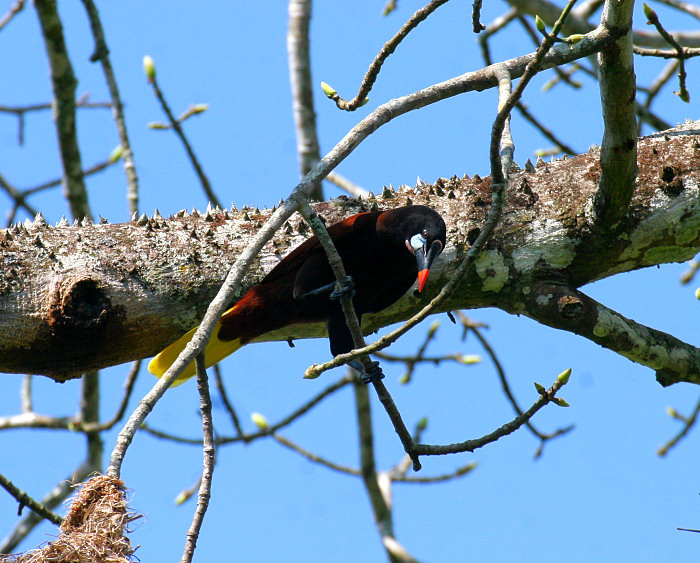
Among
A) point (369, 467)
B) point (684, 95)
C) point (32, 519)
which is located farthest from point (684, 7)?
point (32, 519)

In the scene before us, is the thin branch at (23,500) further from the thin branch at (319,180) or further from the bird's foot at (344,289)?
the bird's foot at (344,289)

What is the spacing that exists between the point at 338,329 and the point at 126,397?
154 cm

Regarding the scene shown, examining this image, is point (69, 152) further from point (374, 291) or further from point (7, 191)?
point (374, 291)

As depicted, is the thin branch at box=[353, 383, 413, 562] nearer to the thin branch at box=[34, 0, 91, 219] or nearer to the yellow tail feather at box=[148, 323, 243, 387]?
the yellow tail feather at box=[148, 323, 243, 387]

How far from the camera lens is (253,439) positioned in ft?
15.3

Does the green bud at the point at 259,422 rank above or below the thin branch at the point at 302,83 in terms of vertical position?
below

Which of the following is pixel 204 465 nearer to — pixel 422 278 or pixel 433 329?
pixel 422 278

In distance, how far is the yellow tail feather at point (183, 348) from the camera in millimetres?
3258

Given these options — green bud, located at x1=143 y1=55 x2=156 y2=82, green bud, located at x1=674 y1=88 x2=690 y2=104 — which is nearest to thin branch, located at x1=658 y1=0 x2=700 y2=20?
green bud, located at x1=674 y1=88 x2=690 y2=104

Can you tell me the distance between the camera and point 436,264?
127 inches

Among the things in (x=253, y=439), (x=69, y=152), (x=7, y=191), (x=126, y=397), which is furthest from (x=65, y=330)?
(x=7, y=191)

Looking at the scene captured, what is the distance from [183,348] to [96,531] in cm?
134

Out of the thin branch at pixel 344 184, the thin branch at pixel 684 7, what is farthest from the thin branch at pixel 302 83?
the thin branch at pixel 684 7

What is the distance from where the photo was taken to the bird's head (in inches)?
122
